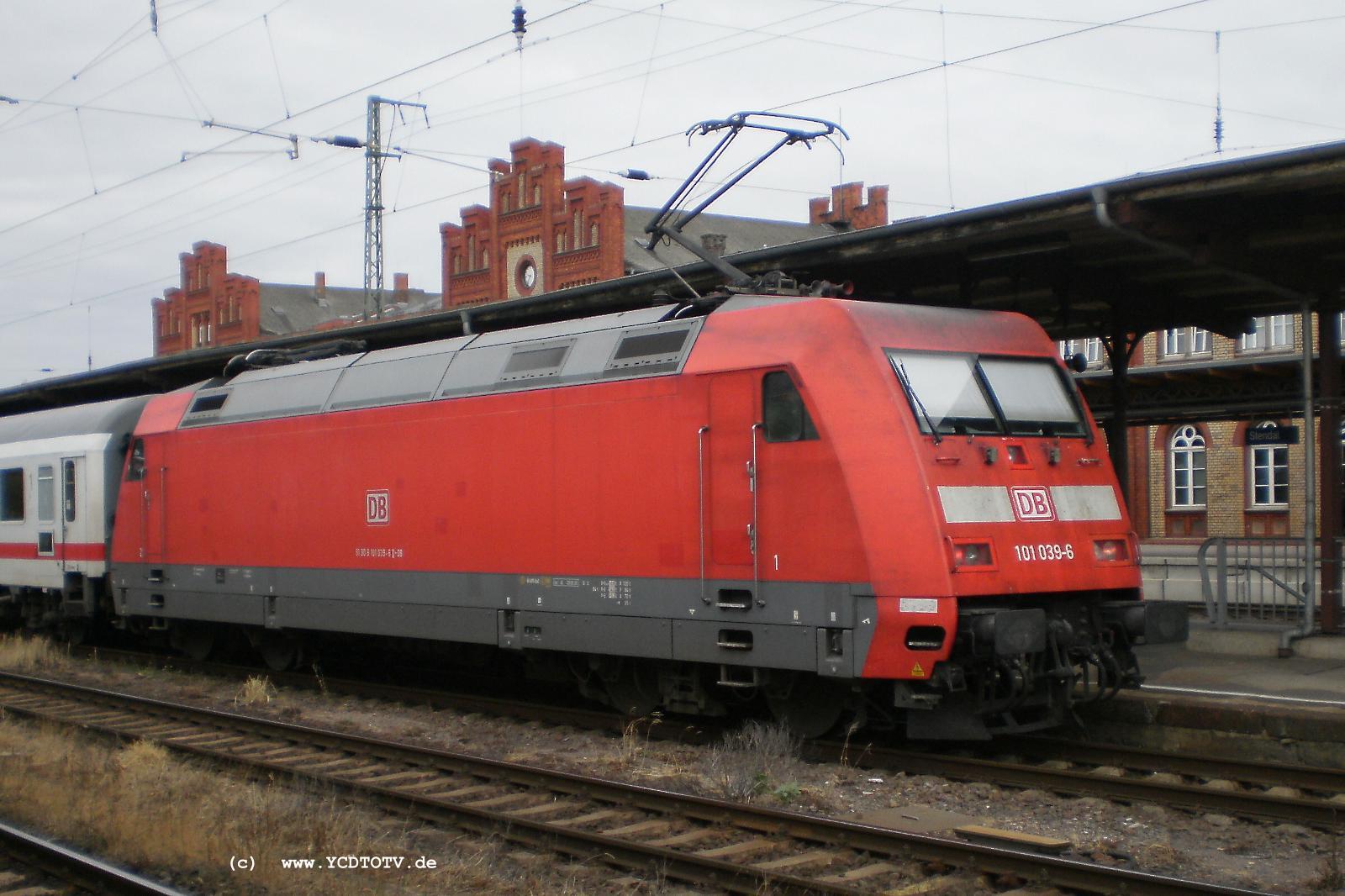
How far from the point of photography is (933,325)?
→ 392 inches

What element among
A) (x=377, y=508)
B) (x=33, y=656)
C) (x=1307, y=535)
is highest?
(x=377, y=508)

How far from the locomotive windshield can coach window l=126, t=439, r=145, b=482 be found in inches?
432

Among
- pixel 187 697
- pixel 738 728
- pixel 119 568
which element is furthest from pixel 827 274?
pixel 119 568

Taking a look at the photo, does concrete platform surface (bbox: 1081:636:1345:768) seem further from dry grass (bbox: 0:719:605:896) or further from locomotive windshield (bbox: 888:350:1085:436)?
dry grass (bbox: 0:719:605:896)

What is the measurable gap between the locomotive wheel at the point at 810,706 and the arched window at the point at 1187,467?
1146 inches

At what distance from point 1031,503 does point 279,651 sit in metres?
9.84

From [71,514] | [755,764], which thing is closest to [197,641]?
[71,514]

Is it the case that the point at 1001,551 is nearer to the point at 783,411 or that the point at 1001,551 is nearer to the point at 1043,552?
the point at 1043,552

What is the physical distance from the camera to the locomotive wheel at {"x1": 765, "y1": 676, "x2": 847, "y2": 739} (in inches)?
388

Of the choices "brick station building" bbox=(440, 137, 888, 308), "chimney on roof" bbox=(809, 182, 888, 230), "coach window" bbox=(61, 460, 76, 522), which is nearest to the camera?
"coach window" bbox=(61, 460, 76, 522)

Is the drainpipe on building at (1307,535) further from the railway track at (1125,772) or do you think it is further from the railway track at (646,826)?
the railway track at (646,826)

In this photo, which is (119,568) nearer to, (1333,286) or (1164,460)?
(1333,286)

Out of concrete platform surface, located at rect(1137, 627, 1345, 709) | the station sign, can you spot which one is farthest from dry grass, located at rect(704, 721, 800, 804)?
the station sign

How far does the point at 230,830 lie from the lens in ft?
25.2
